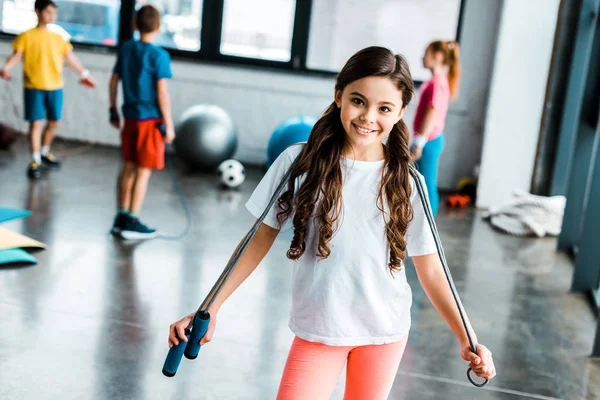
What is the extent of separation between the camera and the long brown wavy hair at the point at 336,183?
1689 mm

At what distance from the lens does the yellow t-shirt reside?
19.8 ft

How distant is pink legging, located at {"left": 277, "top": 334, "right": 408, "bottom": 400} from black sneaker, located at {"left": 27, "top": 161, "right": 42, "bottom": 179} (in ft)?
15.5

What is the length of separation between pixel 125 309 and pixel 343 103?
2.23 m

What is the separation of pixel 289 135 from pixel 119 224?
2.00 metres

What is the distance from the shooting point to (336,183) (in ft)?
5.59

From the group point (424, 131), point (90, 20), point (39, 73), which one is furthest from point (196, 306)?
point (90, 20)

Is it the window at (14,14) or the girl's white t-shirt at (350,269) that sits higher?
the window at (14,14)

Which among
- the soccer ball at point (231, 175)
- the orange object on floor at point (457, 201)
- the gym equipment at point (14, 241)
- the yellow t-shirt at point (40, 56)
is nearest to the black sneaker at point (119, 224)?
the gym equipment at point (14, 241)

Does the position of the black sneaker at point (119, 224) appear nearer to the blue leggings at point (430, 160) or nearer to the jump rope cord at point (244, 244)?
the blue leggings at point (430, 160)

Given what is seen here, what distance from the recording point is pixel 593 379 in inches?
130

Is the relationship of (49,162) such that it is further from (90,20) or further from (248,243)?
(248,243)

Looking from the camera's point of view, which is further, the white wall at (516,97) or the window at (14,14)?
the window at (14,14)

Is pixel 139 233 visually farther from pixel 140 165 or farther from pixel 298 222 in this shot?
pixel 298 222

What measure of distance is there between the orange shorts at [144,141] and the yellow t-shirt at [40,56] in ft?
6.09
